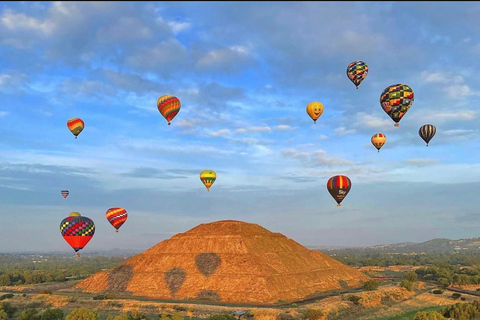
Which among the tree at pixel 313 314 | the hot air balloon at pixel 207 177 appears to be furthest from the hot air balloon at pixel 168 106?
the tree at pixel 313 314

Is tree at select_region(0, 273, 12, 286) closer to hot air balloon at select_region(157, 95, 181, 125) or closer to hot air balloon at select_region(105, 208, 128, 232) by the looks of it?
hot air balloon at select_region(105, 208, 128, 232)

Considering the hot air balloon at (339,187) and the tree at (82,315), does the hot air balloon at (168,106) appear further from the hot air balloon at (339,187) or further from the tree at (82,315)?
the tree at (82,315)

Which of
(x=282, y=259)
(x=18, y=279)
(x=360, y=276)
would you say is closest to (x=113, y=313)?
(x=282, y=259)

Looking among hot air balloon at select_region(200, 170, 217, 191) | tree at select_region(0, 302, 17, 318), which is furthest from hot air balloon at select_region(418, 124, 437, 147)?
tree at select_region(0, 302, 17, 318)

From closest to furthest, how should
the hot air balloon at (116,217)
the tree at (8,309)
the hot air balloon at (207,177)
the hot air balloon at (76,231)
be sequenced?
the hot air balloon at (76,231), the tree at (8,309), the hot air balloon at (116,217), the hot air balloon at (207,177)

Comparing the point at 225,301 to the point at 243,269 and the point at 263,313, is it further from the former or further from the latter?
the point at 263,313

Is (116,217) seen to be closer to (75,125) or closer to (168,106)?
(75,125)
